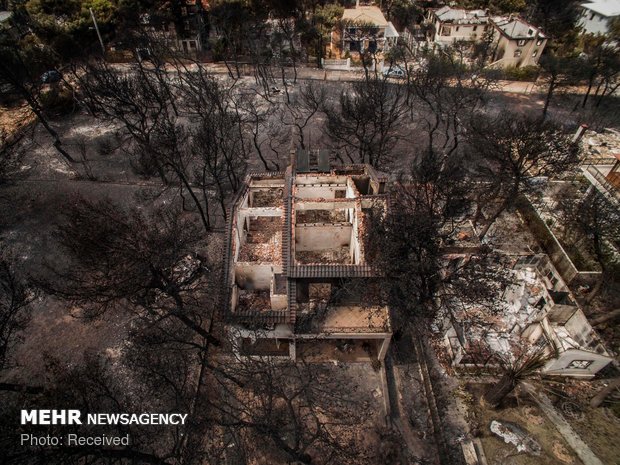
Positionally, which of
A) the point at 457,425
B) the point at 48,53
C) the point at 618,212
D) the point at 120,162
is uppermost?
the point at 48,53

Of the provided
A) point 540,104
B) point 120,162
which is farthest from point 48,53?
point 540,104

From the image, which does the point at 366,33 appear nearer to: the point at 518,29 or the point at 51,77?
the point at 518,29

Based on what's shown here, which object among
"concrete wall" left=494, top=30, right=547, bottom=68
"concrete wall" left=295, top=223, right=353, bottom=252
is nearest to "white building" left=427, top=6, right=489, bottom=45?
"concrete wall" left=494, top=30, right=547, bottom=68

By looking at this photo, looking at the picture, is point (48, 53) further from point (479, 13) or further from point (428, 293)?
point (479, 13)

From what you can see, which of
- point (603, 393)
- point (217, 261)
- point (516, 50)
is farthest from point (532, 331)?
point (516, 50)

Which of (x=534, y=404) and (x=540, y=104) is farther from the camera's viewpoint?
(x=540, y=104)

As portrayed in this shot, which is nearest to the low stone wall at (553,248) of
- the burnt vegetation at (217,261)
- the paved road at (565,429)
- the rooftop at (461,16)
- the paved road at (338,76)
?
the burnt vegetation at (217,261)
